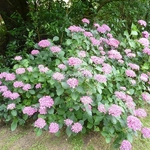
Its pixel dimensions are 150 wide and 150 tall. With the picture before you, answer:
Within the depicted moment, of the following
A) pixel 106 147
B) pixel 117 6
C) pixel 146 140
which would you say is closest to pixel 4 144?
pixel 106 147

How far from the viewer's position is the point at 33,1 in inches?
127

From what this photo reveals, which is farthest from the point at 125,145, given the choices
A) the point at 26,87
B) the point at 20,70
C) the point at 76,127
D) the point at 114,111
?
the point at 20,70

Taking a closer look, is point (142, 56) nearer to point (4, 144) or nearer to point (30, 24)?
point (30, 24)

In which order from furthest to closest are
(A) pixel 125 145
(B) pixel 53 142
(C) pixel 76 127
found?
1. (B) pixel 53 142
2. (C) pixel 76 127
3. (A) pixel 125 145

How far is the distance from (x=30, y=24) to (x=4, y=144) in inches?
74.4

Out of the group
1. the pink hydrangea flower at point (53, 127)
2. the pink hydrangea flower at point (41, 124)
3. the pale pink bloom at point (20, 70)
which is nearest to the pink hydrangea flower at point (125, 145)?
the pink hydrangea flower at point (53, 127)

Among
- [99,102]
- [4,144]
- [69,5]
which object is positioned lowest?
[4,144]

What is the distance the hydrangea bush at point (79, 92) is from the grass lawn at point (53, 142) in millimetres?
107

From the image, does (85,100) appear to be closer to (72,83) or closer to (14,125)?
(72,83)

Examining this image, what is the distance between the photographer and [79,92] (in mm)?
1909

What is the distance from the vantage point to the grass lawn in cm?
210

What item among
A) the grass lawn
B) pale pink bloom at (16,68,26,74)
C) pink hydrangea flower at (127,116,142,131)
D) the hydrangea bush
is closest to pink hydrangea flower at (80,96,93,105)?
the hydrangea bush

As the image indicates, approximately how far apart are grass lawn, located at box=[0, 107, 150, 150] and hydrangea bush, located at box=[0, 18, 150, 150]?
0.11 meters

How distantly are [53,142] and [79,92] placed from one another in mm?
616
